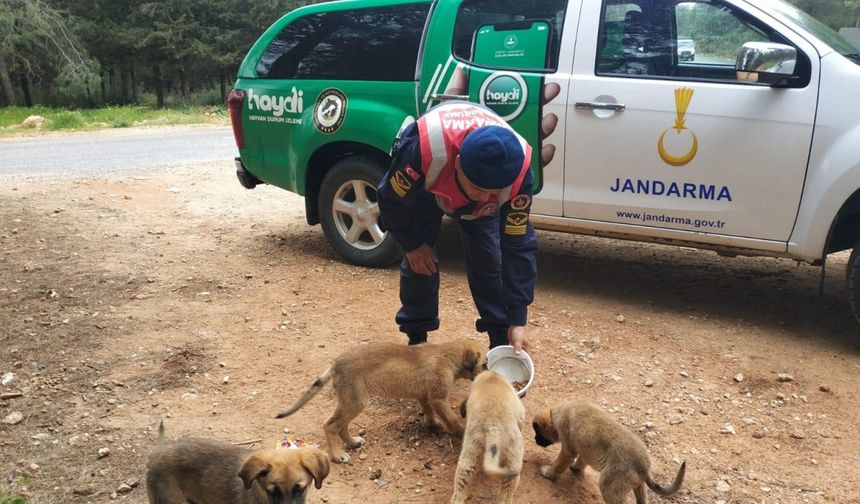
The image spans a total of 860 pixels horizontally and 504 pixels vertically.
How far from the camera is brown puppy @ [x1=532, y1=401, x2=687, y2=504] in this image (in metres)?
2.77

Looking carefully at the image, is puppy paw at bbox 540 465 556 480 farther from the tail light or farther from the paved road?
the paved road

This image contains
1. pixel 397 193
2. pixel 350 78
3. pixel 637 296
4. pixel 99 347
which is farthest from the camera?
pixel 350 78

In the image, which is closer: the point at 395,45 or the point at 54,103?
the point at 395,45

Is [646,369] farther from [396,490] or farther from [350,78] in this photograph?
[350,78]

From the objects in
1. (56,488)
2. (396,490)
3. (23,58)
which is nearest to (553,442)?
(396,490)

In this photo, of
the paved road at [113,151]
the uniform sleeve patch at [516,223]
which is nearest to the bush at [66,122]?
the paved road at [113,151]

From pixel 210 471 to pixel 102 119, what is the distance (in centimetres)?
2034

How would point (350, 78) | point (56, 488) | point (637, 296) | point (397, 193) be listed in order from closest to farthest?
point (56, 488) < point (397, 193) < point (637, 296) < point (350, 78)

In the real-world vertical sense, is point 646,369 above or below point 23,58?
below

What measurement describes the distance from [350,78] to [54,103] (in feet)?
104

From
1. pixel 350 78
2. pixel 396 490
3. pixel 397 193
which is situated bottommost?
pixel 396 490

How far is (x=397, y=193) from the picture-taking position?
3346mm

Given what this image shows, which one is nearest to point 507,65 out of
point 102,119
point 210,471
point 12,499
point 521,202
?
point 521,202

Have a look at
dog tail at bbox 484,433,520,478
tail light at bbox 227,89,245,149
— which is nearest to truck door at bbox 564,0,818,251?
dog tail at bbox 484,433,520,478
